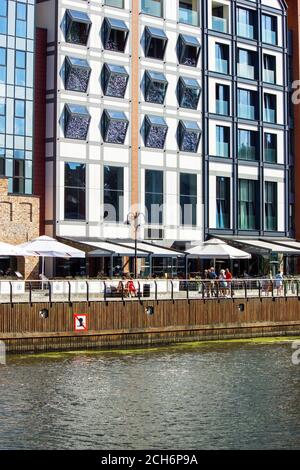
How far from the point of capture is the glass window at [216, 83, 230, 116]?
236ft

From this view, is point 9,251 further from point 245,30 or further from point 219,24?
point 245,30

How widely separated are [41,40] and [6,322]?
1070 inches

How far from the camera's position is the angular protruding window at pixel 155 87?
219ft

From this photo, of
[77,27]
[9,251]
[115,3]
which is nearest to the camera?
[9,251]

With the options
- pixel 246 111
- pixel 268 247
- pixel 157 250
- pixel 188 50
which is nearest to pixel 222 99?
pixel 246 111

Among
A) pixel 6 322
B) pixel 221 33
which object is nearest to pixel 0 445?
pixel 6 322

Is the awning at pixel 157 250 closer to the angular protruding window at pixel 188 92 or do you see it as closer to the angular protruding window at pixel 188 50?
the angular protruding window at pixel 188 92

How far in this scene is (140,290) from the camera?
46.8m

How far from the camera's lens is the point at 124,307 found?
45.0 metres

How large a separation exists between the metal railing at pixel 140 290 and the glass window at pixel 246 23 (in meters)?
27.4

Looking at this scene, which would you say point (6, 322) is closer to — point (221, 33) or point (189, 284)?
point (189, 284)

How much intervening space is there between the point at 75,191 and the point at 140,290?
56.2 feet

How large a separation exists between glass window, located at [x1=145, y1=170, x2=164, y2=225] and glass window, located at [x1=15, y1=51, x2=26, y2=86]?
11.6m

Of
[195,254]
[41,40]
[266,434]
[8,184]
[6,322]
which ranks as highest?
[41,40]
